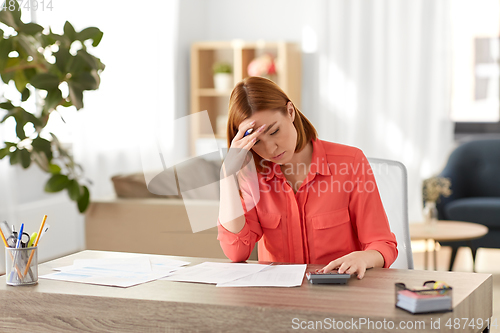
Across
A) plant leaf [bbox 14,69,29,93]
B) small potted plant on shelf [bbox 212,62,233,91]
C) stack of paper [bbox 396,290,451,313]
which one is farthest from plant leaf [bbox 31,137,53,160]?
small potted plant on shelf [bbox 212,62,233,91]

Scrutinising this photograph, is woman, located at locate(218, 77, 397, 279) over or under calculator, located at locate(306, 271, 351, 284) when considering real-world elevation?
over

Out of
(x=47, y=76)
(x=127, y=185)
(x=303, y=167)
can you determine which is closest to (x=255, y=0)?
(x=127, y=185)

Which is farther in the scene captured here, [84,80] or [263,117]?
[84,80]

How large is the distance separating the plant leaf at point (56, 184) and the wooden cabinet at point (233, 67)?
1915 millimetres

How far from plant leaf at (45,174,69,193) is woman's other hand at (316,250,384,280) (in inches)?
82.4

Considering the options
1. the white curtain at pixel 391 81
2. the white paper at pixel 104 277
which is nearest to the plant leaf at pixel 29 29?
the white paper at pixel 104 277

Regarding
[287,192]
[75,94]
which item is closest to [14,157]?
[75,94]

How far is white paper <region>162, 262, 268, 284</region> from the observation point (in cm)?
130

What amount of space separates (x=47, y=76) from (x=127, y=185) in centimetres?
86

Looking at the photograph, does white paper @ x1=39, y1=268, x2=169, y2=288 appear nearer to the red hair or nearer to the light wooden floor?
the red hair

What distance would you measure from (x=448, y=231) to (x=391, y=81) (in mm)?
2110

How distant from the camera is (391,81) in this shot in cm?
517

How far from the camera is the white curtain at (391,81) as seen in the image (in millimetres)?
5012

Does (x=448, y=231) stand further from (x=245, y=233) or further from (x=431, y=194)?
(x=245, y=233)
